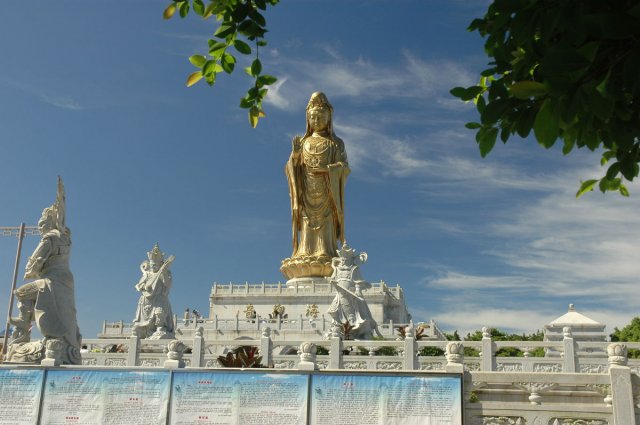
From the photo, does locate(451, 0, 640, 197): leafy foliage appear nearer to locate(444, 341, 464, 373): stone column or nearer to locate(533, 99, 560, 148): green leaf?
locate(533, 99, 560, 148): green leaf

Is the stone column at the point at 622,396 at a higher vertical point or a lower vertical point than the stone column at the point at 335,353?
lower

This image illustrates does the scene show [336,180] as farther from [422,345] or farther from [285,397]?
[285,397]

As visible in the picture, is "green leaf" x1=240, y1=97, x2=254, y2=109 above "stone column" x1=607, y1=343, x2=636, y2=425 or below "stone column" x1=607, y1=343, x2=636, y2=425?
above

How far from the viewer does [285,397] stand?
27.0 ft

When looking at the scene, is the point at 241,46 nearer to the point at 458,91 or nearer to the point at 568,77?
the point at 458,91

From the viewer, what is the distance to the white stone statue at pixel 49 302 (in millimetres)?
9945

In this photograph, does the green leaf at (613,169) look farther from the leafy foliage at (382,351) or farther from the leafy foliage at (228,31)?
the leafy foliage at (382,351)

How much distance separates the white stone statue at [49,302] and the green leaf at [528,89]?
28.6 feet

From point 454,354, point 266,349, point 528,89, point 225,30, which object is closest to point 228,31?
point 225,30

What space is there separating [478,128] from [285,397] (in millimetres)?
5499

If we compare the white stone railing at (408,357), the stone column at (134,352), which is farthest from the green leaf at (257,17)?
the stone column at (134,352)

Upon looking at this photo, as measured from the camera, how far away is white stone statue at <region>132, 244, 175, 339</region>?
1961 centimetres

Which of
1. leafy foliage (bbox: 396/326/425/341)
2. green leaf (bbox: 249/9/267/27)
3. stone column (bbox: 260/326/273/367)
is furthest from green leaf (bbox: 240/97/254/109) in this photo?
Answer: leafy foliage (bbox: 396/326/425/341)

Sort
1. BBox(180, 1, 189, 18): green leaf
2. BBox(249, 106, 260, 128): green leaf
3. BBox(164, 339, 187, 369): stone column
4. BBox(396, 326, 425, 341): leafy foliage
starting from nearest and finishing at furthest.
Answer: BBox(180, 1, 189, 18): green leaf
BBox(249, 106, 260, 128): green leaf
BBox(164, 339, 187, 369): stone column
BBox(396, 326, 425, 341): leafy foliage
